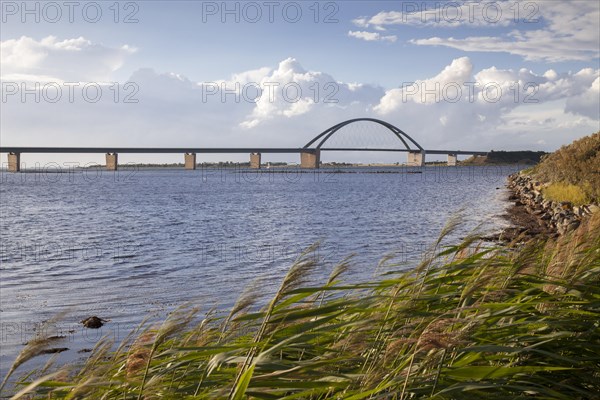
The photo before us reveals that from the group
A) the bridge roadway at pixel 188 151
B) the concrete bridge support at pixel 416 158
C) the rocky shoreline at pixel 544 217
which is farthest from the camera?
the concrete bridge support at pixel 416 158

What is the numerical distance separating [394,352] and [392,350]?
11cm

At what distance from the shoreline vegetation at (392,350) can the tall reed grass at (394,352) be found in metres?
0.01

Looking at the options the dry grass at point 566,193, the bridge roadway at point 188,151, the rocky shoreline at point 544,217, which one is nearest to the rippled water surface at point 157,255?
the rocky shoreline at point 544,217

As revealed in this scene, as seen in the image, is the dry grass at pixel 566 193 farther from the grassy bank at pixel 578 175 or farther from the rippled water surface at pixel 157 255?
the rippled water surface at pixel 157 255

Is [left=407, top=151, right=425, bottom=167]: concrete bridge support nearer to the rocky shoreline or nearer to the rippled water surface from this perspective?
the rippled water surface

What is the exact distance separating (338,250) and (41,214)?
32.4 metres

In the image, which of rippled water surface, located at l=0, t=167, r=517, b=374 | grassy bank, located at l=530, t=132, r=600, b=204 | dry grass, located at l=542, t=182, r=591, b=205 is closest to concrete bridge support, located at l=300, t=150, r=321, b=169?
rippled water surface, located at l=0, t=167, r=517, b=374

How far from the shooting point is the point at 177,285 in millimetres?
16406

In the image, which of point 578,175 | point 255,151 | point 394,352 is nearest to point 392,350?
point 394,352

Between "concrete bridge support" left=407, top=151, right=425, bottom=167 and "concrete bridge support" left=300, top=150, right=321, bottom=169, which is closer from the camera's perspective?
"concrete bridge support" left=300, top=150, right=321, bottom=169

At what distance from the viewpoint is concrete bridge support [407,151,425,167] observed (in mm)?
186312

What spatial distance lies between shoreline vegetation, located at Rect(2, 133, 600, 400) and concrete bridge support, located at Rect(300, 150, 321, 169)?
528 ft

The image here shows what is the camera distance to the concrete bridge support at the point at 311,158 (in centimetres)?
16788

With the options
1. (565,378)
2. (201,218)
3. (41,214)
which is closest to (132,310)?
(565,378)
